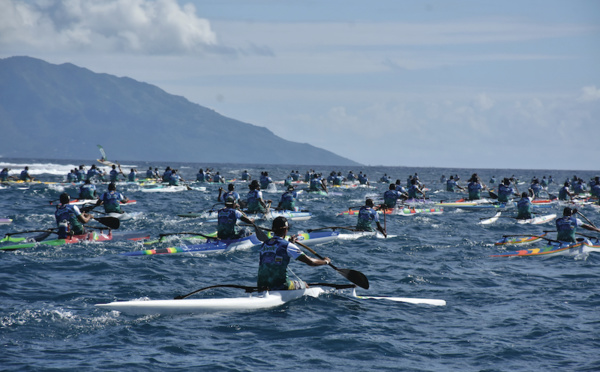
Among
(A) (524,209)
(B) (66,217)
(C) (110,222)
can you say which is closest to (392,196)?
(A) (524,209)

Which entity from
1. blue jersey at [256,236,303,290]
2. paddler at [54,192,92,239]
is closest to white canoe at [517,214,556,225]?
blue jersey at [256,236,303,290]

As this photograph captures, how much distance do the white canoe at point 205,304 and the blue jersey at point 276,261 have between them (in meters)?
0.22

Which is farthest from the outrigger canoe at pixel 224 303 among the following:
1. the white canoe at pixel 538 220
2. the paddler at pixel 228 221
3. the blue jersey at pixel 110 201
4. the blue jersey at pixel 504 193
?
the blue jersey at pixel 504 193

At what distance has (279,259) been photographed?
1274 cm

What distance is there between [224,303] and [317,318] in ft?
6.22

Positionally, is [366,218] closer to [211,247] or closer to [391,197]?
[211,247]

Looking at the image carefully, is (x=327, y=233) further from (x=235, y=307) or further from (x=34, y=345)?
(x=34, y=345)

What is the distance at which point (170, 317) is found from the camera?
11.6 metres

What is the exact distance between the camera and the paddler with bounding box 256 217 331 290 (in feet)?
40.7

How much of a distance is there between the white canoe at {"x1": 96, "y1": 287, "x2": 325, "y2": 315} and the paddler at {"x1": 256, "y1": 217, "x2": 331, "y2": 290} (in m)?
0.21

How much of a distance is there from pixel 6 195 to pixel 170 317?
34739 millimetres

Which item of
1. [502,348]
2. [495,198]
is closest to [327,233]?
[502,348]

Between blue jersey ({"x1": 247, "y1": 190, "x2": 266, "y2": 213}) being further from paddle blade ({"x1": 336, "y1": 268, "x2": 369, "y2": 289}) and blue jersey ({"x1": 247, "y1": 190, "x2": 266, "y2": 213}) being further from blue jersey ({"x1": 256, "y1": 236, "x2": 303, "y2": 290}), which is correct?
blue jersey ({"x1": 256, "y1": 236, "x2": 303, "y2": 290})

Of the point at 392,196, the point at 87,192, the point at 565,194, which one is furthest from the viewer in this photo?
the point at 565,194
